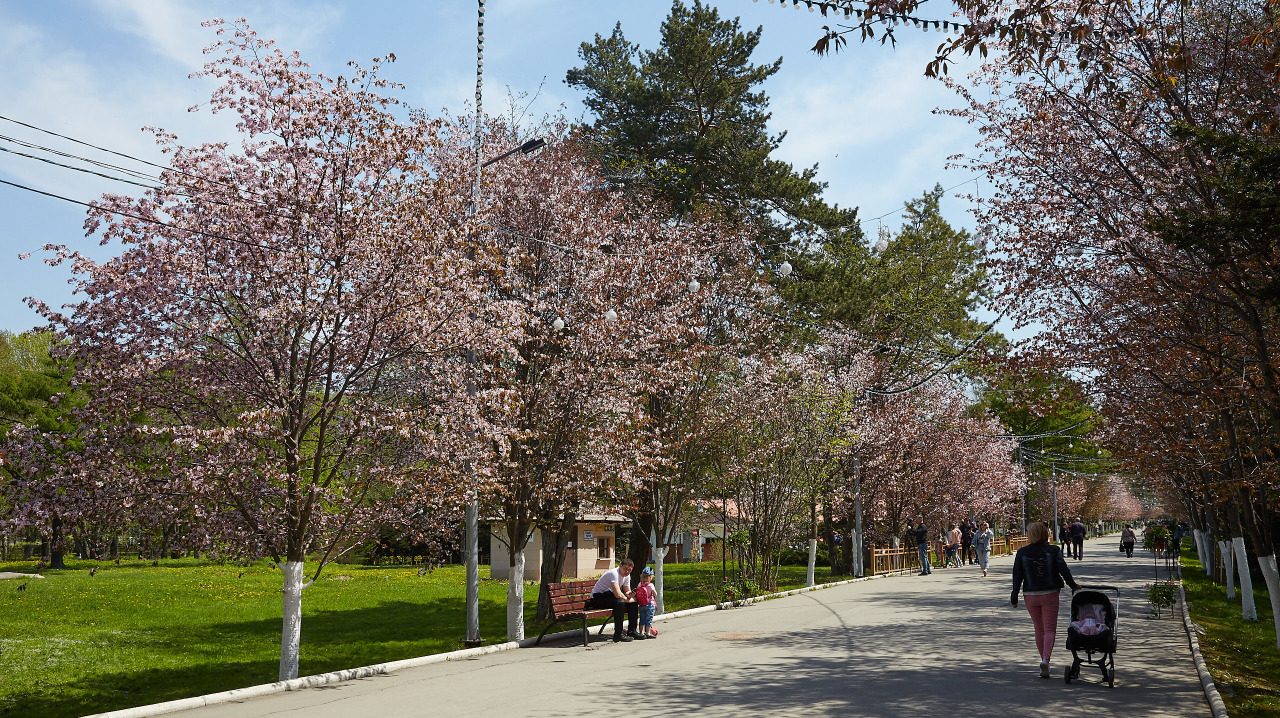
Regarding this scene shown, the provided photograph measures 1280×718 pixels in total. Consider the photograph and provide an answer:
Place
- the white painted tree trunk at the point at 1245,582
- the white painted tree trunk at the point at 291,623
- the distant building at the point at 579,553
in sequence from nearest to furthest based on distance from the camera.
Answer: the white painted tree trunk at the point at 291,623, the white painted tree trunk at the point at 1245,582, the distant building at the point at 579,553

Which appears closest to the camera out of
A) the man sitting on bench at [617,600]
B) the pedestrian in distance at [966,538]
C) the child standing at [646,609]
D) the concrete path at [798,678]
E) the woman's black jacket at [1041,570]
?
the concrete path at [798,678]

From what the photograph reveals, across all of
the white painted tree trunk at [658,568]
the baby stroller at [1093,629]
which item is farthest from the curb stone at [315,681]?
the white painted tree trunk at [658,568]

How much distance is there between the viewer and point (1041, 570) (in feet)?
34.8

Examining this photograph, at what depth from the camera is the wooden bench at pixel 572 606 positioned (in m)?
15.4

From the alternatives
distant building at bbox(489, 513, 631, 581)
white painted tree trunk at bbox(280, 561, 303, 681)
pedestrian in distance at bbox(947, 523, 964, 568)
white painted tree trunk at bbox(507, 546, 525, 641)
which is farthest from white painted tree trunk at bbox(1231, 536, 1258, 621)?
distant building at bbox(489, 513, 631, 581)

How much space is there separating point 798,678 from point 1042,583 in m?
2.96

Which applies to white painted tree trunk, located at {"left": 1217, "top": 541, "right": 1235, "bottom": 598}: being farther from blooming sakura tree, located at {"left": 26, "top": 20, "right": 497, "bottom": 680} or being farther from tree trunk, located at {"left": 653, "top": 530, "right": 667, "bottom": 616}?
blooming sakura tree, located at {"left": 26, "top": 20, "right": 497, "bottom": 680}

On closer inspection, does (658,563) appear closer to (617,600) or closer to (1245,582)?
(617,600)

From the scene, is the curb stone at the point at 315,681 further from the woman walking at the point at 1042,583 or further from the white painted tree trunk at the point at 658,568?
the white painted tree trunk at the point at 658,568

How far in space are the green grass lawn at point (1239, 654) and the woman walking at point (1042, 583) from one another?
68.6 inches

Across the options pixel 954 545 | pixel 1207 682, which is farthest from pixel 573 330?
pixel 954 545

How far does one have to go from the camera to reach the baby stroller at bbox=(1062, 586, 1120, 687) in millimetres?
10117

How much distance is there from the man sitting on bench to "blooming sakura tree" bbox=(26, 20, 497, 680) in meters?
4.24

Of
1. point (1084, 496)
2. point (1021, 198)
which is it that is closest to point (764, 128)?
point (1021, 198)
